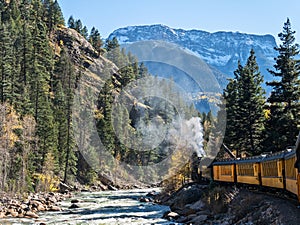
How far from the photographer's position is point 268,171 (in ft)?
80.8

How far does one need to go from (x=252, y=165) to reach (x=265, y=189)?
6.50 feet

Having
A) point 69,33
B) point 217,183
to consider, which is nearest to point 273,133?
point 217,183

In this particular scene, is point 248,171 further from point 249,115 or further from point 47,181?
point 47,181

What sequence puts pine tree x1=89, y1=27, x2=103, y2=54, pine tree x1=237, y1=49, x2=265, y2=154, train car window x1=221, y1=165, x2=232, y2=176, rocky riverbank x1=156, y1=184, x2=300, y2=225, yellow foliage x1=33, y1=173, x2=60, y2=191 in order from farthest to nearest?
pine tree x1=89, y1=27, x2=103, y2=54, yellow foliage x1=33, y1=173, x2=60, y2=191, pine tree x1=237, y1=49, x2=265, y2=154, train car window x1=221, y1=165, x2=232, y2=176, rocky riverbank x1=156, y1=184, x2=300, y2=225

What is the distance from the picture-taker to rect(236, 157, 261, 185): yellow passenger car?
2758 centimetres

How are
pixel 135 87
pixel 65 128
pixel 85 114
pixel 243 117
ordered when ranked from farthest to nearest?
1. pixel 135 87
2. pixel 85 114
3. pixel 65 128
4. pixel 243 117

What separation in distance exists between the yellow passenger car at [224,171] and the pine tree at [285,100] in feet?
18.1

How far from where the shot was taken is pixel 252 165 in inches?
1123

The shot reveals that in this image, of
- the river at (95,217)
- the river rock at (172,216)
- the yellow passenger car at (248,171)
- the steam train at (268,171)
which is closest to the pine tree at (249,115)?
the steam train at (268,171)

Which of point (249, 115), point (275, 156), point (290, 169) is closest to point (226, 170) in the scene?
Answer: point (249, 115)

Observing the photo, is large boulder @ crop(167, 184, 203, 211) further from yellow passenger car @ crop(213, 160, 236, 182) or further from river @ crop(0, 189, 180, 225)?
river @ crop(0, 189, 180, 225)

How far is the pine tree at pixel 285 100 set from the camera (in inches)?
1492

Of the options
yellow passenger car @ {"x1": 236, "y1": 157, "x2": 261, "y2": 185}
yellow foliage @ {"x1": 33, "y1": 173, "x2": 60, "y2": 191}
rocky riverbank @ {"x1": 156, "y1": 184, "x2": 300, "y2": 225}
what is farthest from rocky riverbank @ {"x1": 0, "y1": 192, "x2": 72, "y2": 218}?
yellow passenger car @ {"x1": 236, "y1": 157, "x2": 261, "y2": 185}

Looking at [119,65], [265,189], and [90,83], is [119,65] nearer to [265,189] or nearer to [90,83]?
[90,83]
